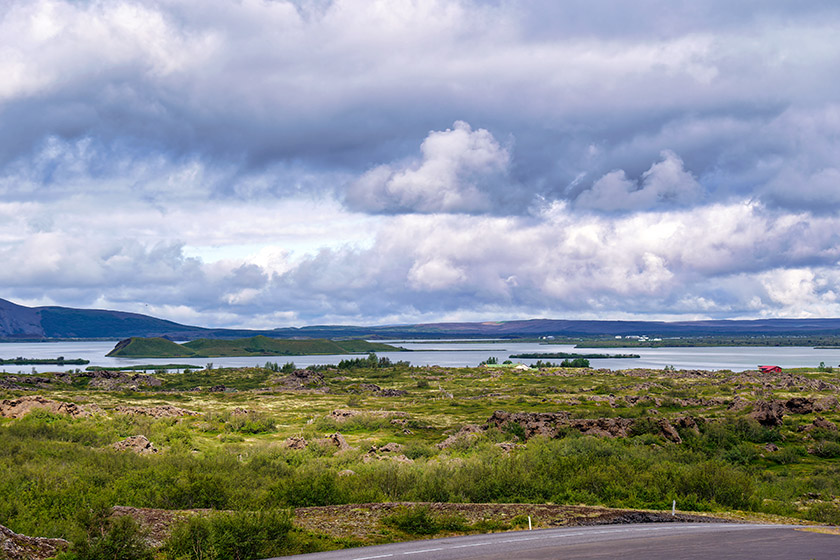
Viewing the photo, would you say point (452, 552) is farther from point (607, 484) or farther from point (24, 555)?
point (607, 484)

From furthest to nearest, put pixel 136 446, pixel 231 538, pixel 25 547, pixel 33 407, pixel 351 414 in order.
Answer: pixel 351 414
pixel 33 407
pixel 136 446
pixel 231 538
pixel 25 547

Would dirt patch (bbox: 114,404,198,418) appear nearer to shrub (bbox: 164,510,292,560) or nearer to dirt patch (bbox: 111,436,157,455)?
dirt patch (bbox: 111,436,157,455)

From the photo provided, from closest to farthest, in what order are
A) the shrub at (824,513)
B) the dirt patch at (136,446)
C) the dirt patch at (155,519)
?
the dirt patch at (155,519) < the shrub at (824,513) < the dirt patch at (136,446)

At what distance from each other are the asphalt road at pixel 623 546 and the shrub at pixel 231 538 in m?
1.23

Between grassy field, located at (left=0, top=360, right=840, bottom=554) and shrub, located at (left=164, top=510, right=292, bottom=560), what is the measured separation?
0.92 m

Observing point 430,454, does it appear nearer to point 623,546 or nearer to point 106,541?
point 623,546

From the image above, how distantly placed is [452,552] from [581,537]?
4.63 meters

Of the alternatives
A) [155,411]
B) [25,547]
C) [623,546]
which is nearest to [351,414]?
[155,411]

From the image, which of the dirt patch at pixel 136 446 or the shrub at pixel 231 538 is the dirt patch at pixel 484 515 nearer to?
the shrub at pixel 231 538

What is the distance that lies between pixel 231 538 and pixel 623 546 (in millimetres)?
11074

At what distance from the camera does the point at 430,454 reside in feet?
156

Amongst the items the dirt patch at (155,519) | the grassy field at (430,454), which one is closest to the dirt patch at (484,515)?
the grassy field at (430,454)

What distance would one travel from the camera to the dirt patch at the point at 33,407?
2382 inches

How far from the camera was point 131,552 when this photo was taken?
683 inches
